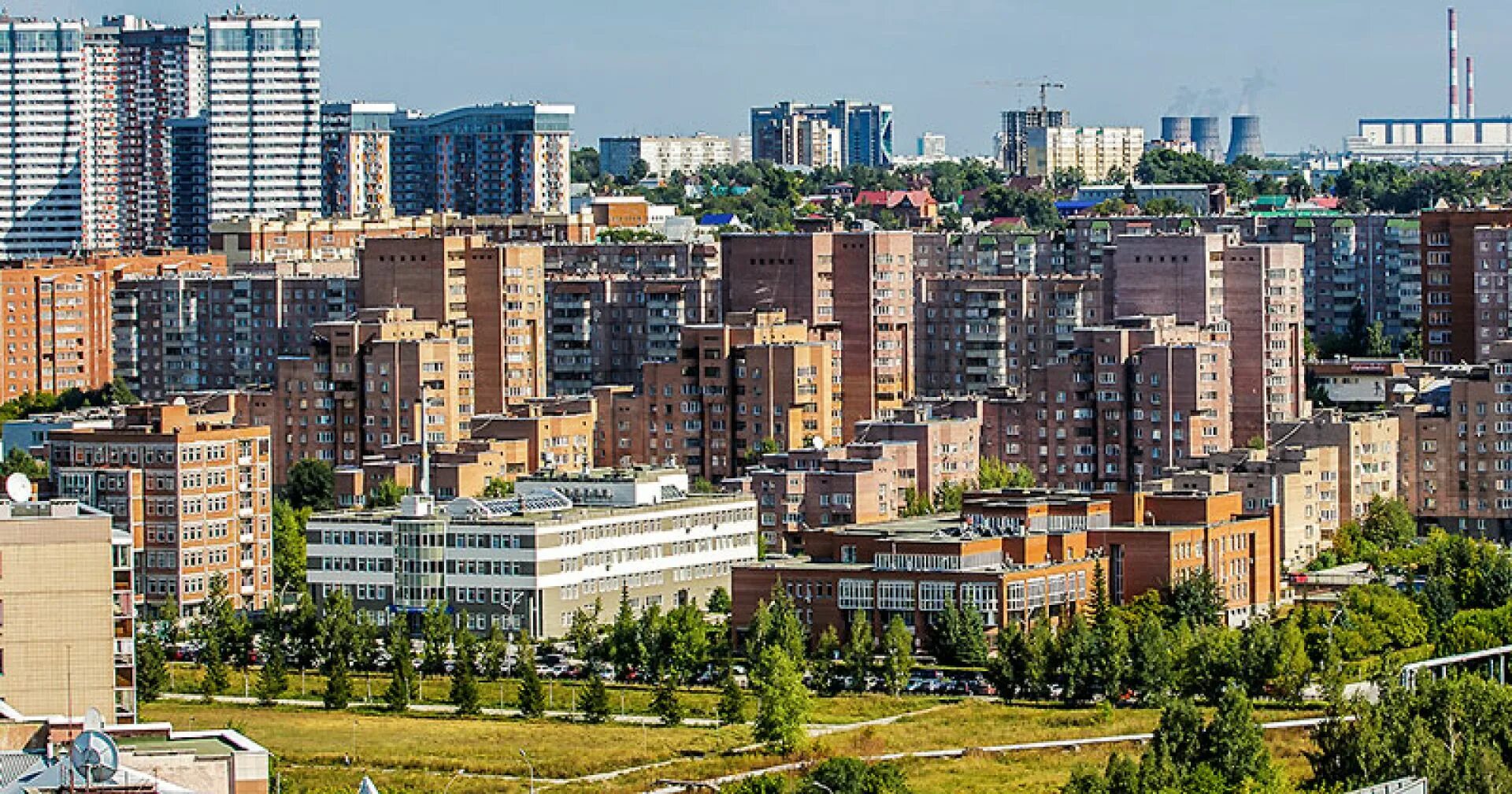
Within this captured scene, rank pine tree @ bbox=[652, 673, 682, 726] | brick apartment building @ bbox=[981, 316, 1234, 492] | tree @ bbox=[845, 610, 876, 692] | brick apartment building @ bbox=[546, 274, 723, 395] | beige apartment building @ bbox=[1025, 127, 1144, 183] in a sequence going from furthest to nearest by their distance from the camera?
beige apartment building @ bbox=[1025, 127, 1144, 183] < brick apartment building @ bbox=[546, 274, 723, 395] < brick apartment building @ bbox=[981, 316, 1234, 492] < tree @ bbox=[845, 610, 876, 692] < pine tree @ bbox=[652, 673, 682, 726]

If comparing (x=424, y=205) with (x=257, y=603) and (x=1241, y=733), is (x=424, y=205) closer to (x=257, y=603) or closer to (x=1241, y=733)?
(x=257, y=603)

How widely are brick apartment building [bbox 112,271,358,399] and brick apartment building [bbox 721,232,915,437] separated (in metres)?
9.30

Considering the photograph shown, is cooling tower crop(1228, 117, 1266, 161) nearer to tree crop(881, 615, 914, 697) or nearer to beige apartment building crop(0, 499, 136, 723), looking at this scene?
tree crop(881, 615, 914, 697)

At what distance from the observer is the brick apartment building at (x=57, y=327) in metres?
76.9

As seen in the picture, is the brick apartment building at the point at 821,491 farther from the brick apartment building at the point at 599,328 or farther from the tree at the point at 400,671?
the brick apartment building at the point at 599,328

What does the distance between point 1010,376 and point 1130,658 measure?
25875 mm

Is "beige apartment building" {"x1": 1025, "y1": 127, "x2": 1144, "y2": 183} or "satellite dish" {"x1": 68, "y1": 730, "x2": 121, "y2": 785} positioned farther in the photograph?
"beige apartment building" {"x1": 1025, "y1": 127, "x2": 1144, "y2": 183}

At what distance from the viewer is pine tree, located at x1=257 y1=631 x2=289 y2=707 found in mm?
43406

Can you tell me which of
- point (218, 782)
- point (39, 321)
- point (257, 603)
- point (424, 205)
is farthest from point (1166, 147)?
point (218, 782)

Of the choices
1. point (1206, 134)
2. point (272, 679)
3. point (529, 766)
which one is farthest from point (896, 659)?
point (1206, 134)

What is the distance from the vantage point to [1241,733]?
33.9 meters

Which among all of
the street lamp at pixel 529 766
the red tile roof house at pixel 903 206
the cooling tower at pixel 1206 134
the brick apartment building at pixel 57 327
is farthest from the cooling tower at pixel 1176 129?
the street lamp at pixel 529 766

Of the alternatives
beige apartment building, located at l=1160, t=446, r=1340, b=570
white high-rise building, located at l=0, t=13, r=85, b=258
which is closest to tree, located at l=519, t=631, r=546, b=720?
beige apartment building, located at l=1160, t=446, r=1340, b=570

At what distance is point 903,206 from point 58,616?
77781 mm
